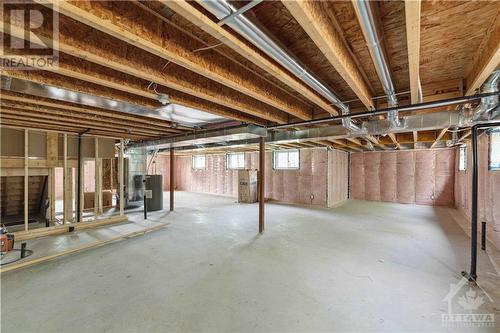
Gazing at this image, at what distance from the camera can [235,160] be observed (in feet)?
31.7

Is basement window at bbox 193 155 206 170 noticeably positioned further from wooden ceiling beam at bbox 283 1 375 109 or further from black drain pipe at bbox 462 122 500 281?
black drain pipe at bbox 462 122 500 281

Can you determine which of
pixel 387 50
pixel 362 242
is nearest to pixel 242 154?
pixel 362 242

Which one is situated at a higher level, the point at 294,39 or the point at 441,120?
the point at 294,39

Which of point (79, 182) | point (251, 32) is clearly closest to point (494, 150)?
point (251, 32)

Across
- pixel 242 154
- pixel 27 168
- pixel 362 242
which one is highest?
pixel 242 154

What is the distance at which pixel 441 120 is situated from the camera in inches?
114

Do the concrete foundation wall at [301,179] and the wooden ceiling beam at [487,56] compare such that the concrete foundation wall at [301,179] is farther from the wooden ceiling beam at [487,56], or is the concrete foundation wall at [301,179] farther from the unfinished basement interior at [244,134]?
the wooden ceiling beam at [487,56]

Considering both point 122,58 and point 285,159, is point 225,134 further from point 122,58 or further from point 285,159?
point 285,159

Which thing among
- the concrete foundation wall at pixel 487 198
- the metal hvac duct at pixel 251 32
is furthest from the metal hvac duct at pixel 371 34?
the concrete foundation wall at pixel 487 198

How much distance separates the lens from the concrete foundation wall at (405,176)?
698 cm

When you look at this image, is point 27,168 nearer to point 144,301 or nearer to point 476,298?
point 144,301

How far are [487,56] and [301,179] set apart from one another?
6255 mm

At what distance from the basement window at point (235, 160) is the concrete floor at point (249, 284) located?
545 centimetres

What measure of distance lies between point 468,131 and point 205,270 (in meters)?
5.82
